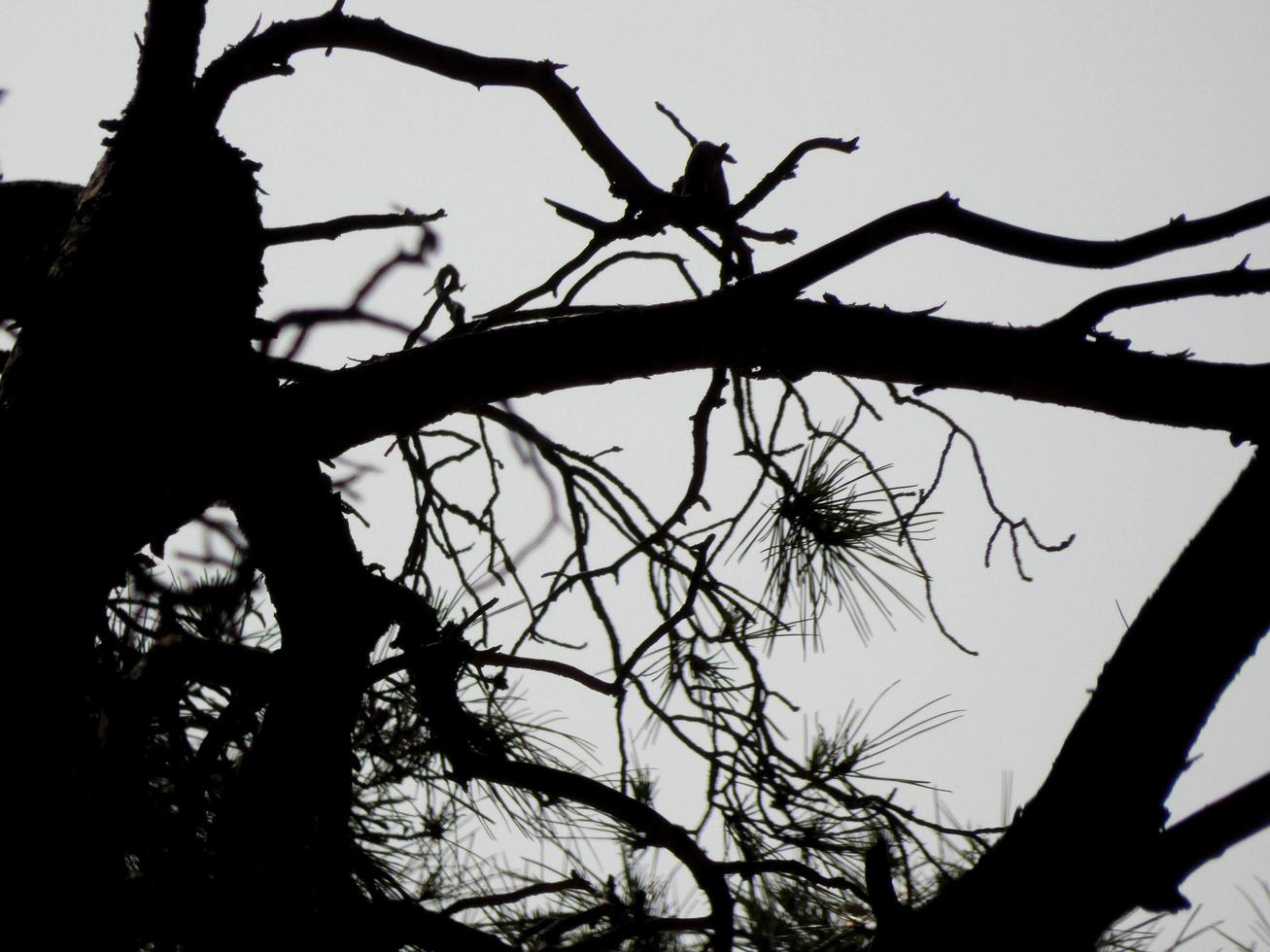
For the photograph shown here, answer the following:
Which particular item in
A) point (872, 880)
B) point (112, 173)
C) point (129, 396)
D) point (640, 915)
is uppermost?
point (112, 173)

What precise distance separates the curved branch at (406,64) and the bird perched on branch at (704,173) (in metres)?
0.07

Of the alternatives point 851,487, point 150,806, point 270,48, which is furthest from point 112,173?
point 851,487

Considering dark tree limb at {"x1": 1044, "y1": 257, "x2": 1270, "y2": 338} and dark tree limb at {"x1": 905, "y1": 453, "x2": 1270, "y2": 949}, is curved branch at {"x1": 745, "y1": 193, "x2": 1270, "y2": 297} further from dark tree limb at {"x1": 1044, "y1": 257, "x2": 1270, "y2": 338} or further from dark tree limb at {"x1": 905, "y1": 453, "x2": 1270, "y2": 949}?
dark tree limb at {"x1": 905, "y1": 453, "x2": 1270, "y2": 949}

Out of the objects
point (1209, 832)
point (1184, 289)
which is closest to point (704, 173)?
→ point (1184, 289)

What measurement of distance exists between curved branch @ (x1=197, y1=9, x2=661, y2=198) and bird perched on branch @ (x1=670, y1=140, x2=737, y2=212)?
75 millimetres

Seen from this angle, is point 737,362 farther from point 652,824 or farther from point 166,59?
point 166,59

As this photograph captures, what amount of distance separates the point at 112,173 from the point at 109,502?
1.23 feet

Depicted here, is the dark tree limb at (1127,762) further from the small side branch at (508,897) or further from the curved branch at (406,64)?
the curved branch at (406,64)

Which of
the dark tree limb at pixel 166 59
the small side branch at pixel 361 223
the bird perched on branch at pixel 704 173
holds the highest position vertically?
the dark tree limb at pixel 166 59

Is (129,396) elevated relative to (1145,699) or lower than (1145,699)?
elevated

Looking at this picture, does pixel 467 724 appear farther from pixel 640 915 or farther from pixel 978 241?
pixel 978 241

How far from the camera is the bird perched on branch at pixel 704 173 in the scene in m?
1.07

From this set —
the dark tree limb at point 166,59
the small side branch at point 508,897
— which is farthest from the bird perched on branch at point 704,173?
the small side branch at point 508,897

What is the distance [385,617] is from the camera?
3.44 ft
